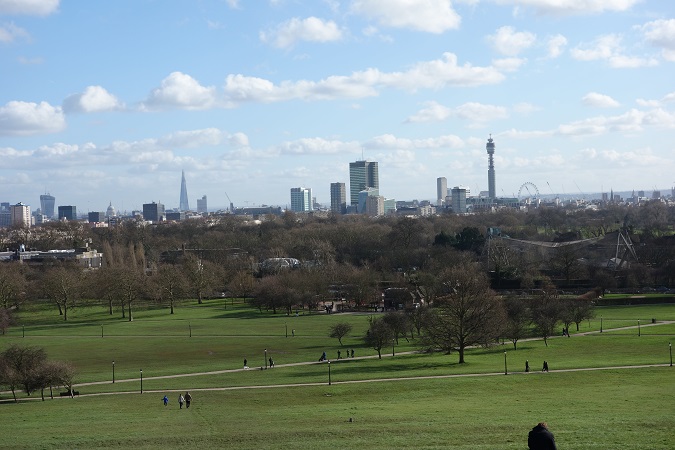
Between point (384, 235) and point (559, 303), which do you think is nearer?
point (559, 303)

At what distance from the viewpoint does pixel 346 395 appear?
41.3 m

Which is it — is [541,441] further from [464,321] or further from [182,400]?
[464,321]

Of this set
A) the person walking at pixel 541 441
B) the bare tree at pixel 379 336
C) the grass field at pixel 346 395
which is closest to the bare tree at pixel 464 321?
the grass field at pixel 346 395

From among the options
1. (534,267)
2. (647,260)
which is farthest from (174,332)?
(647,260)

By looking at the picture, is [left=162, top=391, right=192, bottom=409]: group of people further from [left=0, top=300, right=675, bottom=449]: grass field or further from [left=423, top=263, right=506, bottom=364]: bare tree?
[left=423, top=263, right=506, bottom=364]: bare tree

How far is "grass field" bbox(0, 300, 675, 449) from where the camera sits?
29016 millimetres

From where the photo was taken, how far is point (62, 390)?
47.5 metres

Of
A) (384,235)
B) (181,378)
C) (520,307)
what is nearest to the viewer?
(181,378)

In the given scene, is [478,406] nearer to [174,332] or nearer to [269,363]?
[269,363]

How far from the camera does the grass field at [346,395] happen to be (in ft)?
95.2

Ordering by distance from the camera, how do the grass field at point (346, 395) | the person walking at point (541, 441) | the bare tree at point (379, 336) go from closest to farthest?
the person walking at point (541, 441) → the grass field at point (346, 395) → the bare tree at point (379, 336)

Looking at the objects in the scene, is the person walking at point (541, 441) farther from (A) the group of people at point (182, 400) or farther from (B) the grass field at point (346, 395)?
(A) the group of people at point (182, 400)

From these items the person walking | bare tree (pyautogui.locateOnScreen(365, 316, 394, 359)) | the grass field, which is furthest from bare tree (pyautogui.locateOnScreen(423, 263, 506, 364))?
the person walking

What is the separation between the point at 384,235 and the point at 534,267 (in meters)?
39.9
